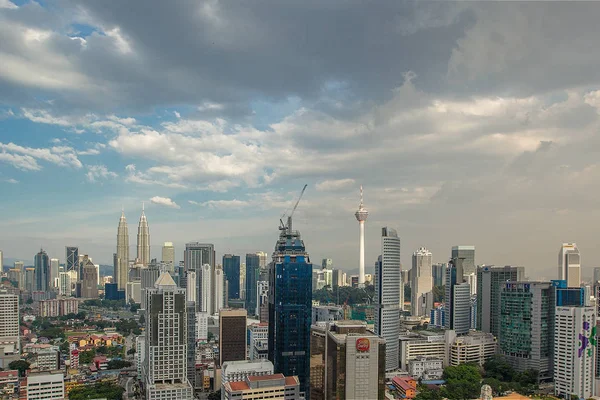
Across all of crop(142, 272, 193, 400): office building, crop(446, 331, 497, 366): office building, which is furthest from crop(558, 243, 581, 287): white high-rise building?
crop(142, 272, 193, 400): office building

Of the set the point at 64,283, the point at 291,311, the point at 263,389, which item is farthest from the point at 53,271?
the point at 263,389

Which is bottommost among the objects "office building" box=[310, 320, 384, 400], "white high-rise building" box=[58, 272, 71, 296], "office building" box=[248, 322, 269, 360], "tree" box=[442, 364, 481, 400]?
"white high-rise building" box=[58, 272, 71, 296]

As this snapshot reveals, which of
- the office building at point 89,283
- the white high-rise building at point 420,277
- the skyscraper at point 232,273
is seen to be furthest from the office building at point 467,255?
the office building at point 89,283

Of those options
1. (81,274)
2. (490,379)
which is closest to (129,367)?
(490,379)

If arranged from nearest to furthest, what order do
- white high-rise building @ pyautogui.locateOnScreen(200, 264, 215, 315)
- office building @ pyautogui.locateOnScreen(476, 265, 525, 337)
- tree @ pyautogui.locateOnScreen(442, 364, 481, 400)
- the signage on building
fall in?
the signage on building < tree @ pyautogui.locateOnScreen(442, 364, 481, 400) < office building @ pyautogui.locateOnScreen(476, 265, 525, 337) < white high-rise building @ pyautogui.locateOnScreen(200, 264, 215, 315)

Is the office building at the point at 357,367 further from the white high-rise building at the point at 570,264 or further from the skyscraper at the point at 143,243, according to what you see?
the skyscraper at the point at 143,243

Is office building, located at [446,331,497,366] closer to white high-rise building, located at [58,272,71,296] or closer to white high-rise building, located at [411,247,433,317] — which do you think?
white high-rise building, located at [411,247,433,317]

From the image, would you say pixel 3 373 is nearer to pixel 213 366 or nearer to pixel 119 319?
pixel 213 366
